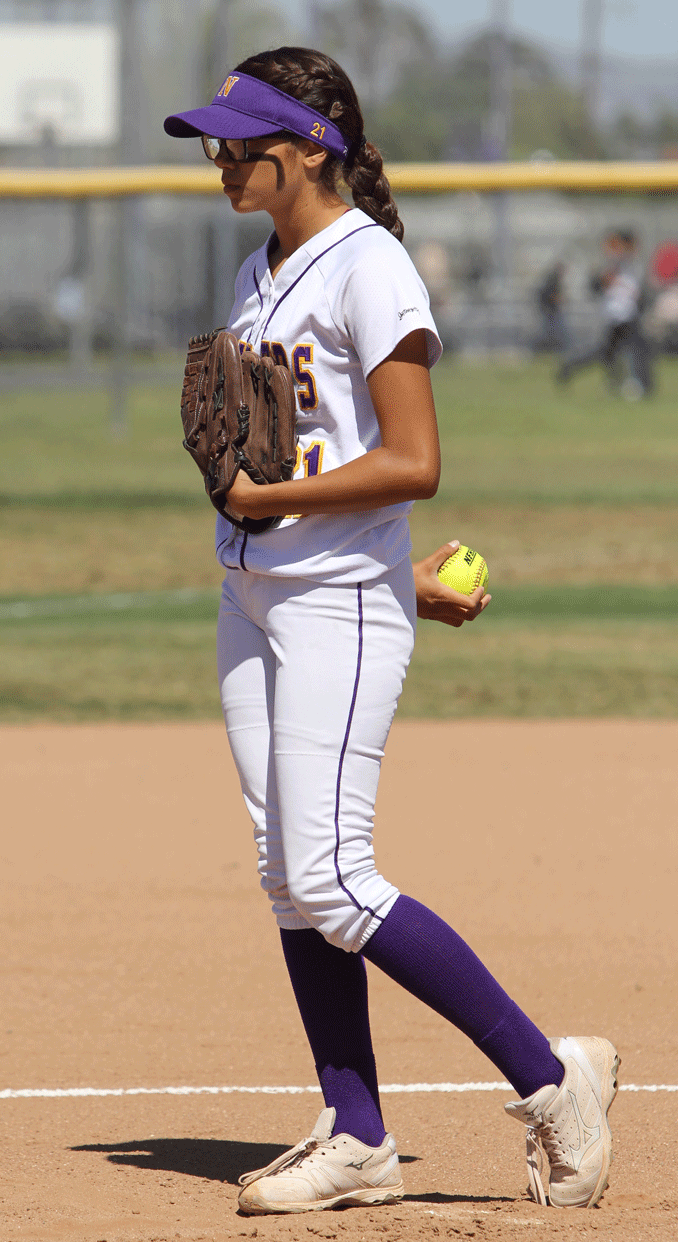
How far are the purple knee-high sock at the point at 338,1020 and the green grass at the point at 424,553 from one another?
15.9ft

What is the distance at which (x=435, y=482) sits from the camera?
258 centimetres

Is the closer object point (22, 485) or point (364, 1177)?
point (364, 1177)

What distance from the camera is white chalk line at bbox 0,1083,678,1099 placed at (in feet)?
11.3

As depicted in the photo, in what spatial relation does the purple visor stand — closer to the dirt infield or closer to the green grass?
the dirt infield

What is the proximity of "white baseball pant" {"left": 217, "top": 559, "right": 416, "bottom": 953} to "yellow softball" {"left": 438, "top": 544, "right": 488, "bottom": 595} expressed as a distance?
25 cm

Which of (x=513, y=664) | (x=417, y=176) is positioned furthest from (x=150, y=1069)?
(x=417, y=176)

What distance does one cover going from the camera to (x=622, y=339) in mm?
23625

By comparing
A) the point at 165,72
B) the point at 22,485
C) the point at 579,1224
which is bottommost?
the point at 22,485

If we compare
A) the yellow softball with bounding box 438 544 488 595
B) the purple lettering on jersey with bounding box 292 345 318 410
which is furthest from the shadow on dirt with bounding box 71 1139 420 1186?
the purple lettering on jersey with bounding box 292 345 318 410

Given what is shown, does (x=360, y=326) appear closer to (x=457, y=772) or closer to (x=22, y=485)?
(x=457, y=772)

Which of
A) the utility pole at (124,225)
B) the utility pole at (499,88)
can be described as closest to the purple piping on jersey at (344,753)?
the utility pole at (124,225)

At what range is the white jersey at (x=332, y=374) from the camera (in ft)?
8.50

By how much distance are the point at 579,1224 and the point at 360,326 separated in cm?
151

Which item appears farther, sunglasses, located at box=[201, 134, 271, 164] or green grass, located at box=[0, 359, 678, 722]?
green grass, located at box=[0, 359, 678, 722]
